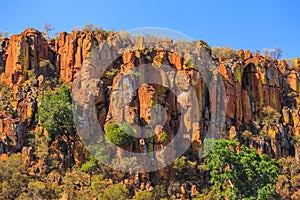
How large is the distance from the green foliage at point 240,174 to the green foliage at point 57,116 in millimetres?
12132

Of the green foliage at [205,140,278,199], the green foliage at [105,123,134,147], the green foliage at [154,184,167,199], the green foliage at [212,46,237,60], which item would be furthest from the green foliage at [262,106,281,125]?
the green foliage at [105,123,134,147]

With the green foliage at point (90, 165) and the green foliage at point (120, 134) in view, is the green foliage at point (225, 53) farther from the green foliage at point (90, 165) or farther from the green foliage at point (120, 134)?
the green foliage at point (90, 165)

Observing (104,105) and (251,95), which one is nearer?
(104,105)

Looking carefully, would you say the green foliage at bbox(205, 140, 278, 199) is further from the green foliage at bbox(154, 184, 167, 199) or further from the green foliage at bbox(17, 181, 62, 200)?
the green foliage at bbox(17, 181, 62, 200)

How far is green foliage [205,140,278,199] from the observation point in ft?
120

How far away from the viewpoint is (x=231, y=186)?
3756 centimetres

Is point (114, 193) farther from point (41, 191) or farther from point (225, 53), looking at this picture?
point (225, 53)

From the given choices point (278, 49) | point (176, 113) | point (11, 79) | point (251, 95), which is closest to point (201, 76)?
point (176, 113)

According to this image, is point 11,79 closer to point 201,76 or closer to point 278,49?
point 201,76

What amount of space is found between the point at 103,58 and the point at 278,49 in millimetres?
28703

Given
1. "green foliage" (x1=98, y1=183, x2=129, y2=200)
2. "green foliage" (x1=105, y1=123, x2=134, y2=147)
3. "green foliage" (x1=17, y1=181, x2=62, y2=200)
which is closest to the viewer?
"green foliage" (x1=17, y1=181, x2=62, y2=200)

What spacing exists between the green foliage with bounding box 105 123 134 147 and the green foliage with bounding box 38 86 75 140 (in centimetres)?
359

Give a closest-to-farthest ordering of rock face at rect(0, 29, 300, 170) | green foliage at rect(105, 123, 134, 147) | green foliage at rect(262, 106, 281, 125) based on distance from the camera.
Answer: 1. green foliage at rect(105, 123, 134, 147)
2. rock face at rect(0, 29, 300, 170)
3. green foliage at rect(262, 106, 281, 125)

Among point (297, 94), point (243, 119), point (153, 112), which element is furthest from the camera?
point (297, 94)
